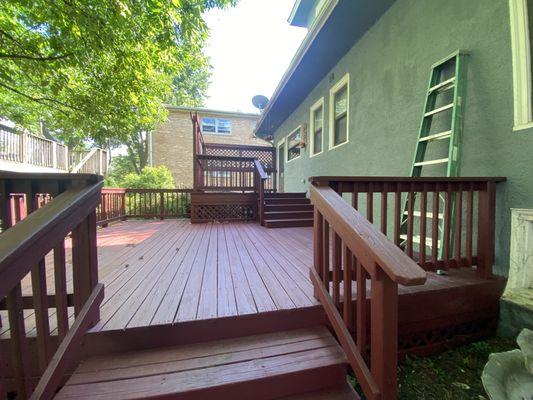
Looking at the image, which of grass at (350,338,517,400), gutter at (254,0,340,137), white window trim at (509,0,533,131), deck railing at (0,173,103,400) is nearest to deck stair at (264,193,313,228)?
gutter at (254,0,340,137)

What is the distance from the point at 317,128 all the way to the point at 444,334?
4956 millimetres

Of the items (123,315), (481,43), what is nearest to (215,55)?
(481,43)

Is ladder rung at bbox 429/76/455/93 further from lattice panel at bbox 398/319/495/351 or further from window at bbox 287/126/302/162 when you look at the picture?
window at bbox 287/126/302/162

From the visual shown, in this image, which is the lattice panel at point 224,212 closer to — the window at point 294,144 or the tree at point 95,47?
the window at point 294,144

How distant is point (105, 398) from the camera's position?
1120mm

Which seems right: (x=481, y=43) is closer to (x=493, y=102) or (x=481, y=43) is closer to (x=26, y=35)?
(x=493, y=102)

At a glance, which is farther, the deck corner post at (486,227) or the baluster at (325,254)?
the deck corner post at (486,227)

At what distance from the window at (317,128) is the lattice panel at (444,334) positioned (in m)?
4.26

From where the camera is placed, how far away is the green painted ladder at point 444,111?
7.24 feet

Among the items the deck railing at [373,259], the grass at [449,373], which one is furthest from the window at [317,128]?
the grass at [449,373]

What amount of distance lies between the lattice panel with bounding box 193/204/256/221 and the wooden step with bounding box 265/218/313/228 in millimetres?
1264

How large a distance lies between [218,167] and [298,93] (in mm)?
2906

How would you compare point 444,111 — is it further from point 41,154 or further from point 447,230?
point 41,154

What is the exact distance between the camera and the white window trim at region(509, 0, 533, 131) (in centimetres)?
181
